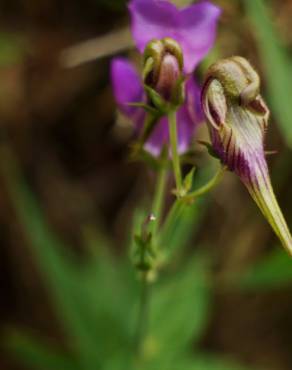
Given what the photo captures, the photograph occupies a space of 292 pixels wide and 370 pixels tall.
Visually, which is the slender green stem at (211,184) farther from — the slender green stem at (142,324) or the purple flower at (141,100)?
the slender green stem at (142,324)

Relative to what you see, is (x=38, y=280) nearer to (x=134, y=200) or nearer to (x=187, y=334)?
(x=134, y=200)

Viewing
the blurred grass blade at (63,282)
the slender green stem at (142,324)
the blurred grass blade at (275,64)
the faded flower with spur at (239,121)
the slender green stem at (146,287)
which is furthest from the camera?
the blurred grass blade at (63,282)

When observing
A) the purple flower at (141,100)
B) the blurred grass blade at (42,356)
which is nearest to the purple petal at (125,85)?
the purple flower at (141,100)

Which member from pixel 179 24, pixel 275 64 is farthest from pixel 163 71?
pixel 275 64

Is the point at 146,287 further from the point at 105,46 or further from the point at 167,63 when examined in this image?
the point at 105,46

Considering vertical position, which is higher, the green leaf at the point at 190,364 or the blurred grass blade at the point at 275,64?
the blurred grass blade at the point at 275,64

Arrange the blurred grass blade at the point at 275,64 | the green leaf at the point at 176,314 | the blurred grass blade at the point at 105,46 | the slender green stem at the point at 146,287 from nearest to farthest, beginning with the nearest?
1. the slender green stem at the point at 146,287
2. the blurred grass blade at the point at 275,64
3. the green leaf at the point at 176,314
4. the blurred grass blade at the point at 105,46

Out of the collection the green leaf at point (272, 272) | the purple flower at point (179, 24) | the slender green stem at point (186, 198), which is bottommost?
the green leaf at point (272, 272)
